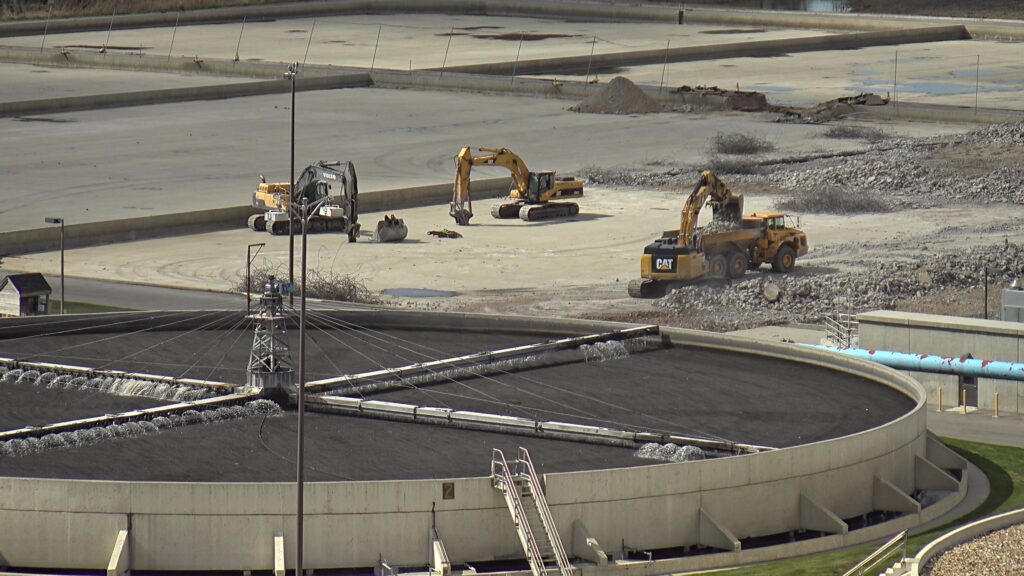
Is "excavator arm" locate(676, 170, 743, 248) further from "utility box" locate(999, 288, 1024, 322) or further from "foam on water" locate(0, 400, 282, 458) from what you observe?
"foam on water" locate(0, 400, 282, 458)

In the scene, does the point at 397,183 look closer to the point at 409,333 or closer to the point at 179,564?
the point at 409,333

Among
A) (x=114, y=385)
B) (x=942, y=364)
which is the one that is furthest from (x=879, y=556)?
(x=114, y=385)

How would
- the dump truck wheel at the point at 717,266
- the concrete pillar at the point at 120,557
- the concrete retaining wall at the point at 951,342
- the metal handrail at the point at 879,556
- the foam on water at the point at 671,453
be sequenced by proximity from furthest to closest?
the dump truck wheel at the point at 717,266
the concrete retaining wall at the point at 951,342
the foam on water at the point at 671,453
the metal handrail at the point at 879,556
the concrete pillar at the point at 120,557

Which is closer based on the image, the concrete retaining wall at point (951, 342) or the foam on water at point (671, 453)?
the foam on water at point (671, 453)

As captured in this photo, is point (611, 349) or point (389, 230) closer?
point (611, 349)

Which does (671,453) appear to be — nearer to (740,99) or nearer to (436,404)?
(436,404)

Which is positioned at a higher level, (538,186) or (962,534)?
(538,186)

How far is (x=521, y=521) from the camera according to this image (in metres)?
38.1

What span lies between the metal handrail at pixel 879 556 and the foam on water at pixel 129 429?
14.6 metres

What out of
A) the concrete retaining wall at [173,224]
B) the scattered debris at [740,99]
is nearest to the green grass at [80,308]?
the concrete retaining wall at [173,224]

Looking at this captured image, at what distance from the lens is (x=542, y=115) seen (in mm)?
120688

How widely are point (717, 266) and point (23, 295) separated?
25517 millimetres

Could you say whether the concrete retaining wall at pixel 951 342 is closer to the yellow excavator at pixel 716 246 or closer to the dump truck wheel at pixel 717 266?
the yellow excavator at pixel 716 246

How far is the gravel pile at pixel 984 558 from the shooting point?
38875 millimetres
